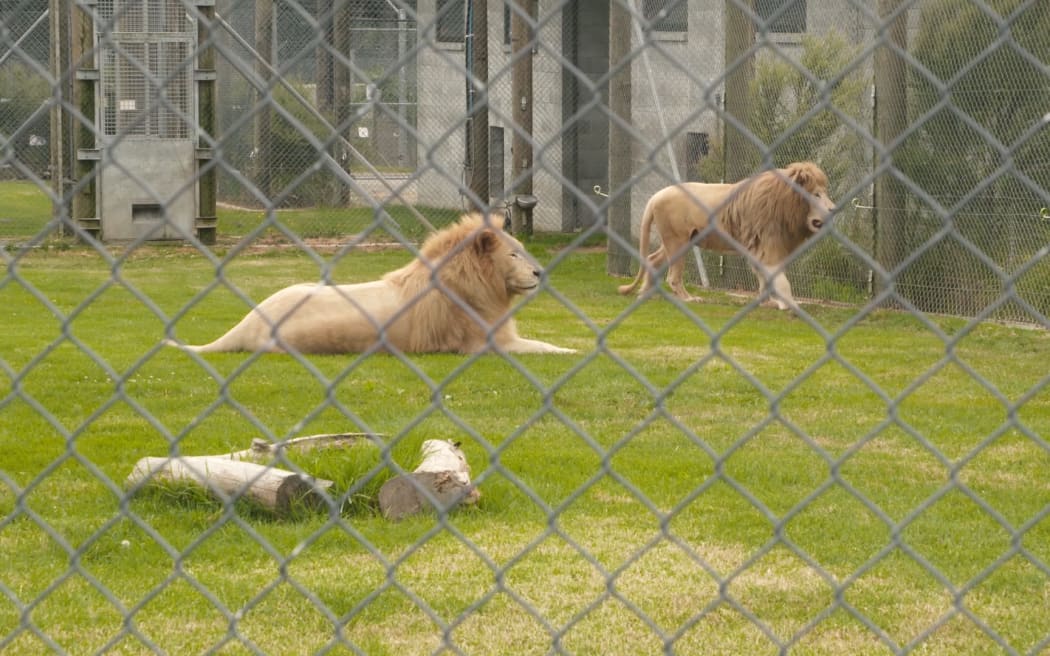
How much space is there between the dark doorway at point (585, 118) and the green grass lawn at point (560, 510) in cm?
995

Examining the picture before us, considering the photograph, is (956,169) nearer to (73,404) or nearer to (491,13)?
(73,404)

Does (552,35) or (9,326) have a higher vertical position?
(552,35)

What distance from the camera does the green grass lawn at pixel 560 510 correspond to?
9.16 ft

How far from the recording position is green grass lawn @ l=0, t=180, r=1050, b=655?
279cm

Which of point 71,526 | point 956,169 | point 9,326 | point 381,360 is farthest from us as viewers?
point 956,169

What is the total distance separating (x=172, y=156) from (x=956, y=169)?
947 centimetres

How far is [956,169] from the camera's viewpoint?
1125 cm

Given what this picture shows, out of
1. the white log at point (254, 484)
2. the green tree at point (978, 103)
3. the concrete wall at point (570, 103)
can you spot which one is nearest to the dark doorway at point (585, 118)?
the concrete wall at point (570, 103)

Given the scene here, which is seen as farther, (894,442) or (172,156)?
(172,156)

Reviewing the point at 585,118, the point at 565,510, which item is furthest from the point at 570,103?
the point at 565,510

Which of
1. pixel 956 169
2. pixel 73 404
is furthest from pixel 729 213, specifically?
pixel 73 404

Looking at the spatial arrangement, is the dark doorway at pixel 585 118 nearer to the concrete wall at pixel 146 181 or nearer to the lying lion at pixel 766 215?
the concrete wall at pixel 146 181

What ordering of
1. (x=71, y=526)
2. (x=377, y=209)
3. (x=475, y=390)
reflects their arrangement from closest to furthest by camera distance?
(x=377, y=209), (x=71, y=526), (x=475, y=390)

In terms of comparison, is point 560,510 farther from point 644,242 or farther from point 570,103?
point 570,103
